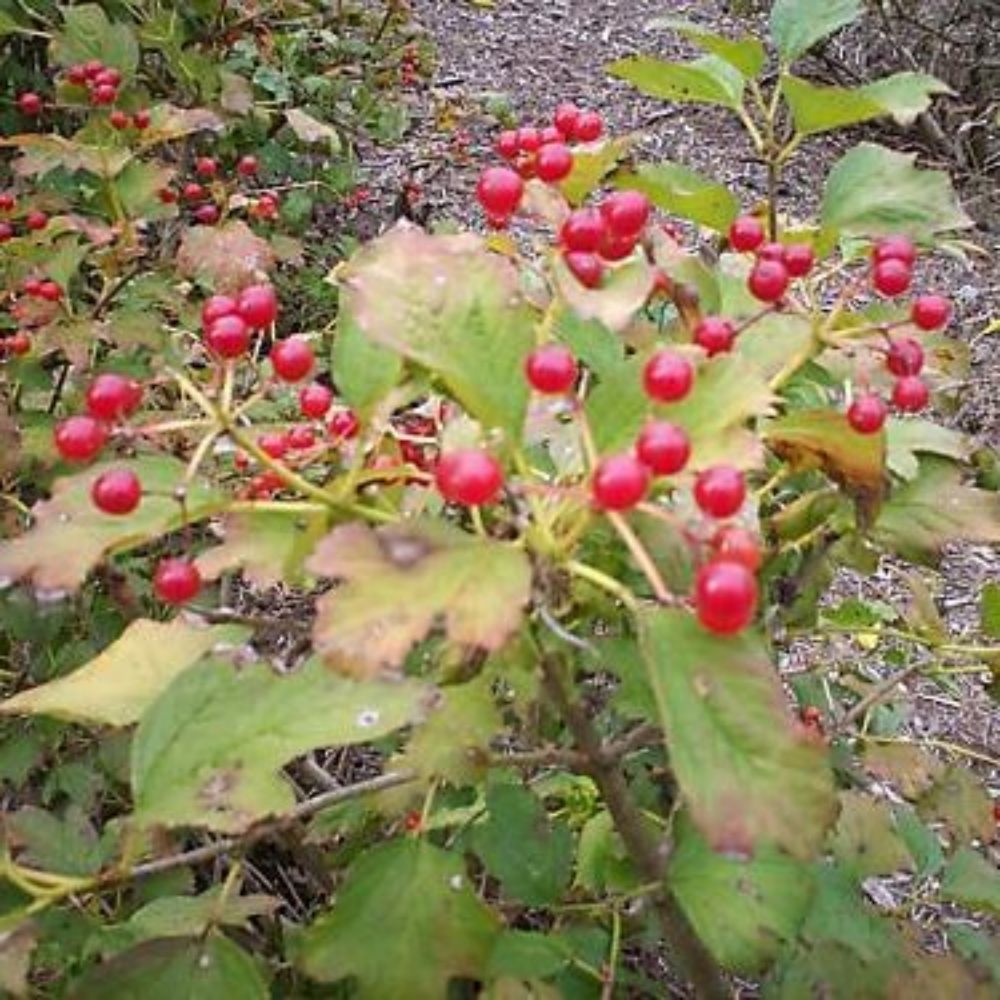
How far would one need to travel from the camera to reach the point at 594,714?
1.52 m

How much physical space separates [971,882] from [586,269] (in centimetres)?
86

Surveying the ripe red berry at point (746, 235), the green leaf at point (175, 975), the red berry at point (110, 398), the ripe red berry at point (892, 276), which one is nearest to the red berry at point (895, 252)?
the ripe red berry at point (892, 276)

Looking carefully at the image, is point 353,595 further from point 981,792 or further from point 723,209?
point 981,792

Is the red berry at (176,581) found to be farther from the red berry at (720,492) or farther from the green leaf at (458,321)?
the red berry at (720,492)

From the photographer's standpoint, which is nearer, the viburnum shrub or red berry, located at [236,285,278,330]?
the viburnum shrub

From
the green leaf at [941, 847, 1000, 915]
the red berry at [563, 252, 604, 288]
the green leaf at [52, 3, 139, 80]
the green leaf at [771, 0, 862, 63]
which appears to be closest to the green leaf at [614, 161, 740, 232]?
the green leaf at [771, 0, 862, 63]

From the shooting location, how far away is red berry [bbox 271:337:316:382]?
3.15 feet

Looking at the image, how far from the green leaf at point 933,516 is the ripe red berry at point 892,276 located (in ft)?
0.74

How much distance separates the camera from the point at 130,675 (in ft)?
3.54

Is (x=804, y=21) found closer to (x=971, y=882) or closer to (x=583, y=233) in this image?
(x=583, y=233)

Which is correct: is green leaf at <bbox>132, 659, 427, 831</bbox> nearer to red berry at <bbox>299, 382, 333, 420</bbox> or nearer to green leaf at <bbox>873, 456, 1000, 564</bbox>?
red berry at <bbox>299, 382, 333, 420</bbox>

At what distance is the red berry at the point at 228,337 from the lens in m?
0.97

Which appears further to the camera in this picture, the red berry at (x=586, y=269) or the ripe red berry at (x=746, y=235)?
the ripe red berry at (x=746, y=235)

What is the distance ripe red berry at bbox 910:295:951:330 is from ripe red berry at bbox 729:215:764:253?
15cm
